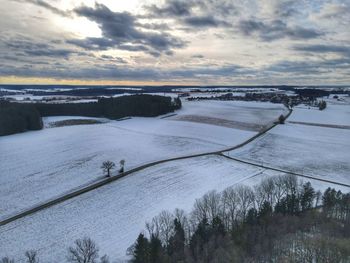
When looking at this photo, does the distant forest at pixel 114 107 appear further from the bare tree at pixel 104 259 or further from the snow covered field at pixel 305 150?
the bare tree at pixel 104 259

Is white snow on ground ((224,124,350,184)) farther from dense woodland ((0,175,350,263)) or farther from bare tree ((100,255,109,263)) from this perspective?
bare tree ((100,255,109,263))

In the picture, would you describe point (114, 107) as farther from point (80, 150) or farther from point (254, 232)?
point (254, 232)

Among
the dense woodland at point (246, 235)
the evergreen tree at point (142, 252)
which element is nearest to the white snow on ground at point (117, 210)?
the dense woodland at point (246, 235)

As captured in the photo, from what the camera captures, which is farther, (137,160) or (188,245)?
(137,160)

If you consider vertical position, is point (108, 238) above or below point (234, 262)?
below

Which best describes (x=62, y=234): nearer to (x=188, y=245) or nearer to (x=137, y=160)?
(x=188, y=245)

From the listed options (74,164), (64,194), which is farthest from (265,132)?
(64,194)

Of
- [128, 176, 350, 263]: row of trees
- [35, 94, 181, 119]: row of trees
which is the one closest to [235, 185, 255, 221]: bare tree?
[128, 176, 350, 263]: row of trees
